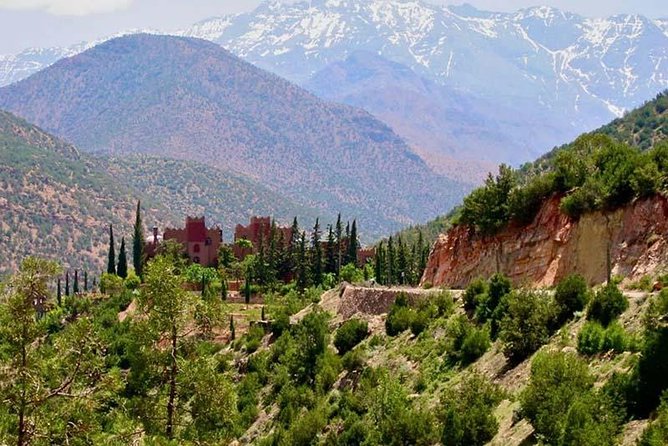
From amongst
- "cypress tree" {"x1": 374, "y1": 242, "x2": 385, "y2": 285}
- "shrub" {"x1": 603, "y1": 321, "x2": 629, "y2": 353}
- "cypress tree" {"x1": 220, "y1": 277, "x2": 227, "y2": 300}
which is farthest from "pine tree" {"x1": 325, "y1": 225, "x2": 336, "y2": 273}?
"shrub" {"x1": 603, "y1": 321, "x2": 629, "y2": 353}

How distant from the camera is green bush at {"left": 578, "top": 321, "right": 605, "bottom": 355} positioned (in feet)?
104

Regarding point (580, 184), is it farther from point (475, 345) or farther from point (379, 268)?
point (379, 268)

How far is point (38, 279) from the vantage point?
22016 mm

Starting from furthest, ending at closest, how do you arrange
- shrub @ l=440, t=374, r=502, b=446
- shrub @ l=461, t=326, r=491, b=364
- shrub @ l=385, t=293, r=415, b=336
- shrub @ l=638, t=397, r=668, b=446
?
shrub @ l=385, t=293, r=415, b=336 < shrub @ l=461, t=326, r=491, b=364 < shrub @ l=440, t=374, r=502, b=446 < shrub @ l=638, t=397, r=668, b=446

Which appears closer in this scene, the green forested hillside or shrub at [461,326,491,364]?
shrub at [461,326,491,364]

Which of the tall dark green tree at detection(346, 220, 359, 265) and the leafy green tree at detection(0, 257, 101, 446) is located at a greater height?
the tall dark green tree at detection(346, 220, 359, 265)

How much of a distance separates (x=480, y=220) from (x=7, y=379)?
35965mm

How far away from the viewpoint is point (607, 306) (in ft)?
111

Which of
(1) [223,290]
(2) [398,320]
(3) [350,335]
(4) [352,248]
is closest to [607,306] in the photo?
(2) [398,320]

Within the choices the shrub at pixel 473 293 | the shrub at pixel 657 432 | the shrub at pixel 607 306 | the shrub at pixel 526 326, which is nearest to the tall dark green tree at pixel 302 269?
the shrub at pixel 473 293

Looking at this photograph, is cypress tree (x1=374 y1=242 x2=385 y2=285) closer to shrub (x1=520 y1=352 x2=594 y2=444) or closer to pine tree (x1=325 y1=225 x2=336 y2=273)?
pine tree (x1=325 y1=225 x2=336 y2=273)

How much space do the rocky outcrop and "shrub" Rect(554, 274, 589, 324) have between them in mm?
4894

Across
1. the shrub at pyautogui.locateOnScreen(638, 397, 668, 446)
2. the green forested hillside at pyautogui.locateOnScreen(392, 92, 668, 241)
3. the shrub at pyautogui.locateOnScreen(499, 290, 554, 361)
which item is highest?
the green forested hillside at pyautogui.locateOnScreen(392, 92, 668, 241)

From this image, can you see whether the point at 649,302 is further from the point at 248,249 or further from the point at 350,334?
the point at 248,249
